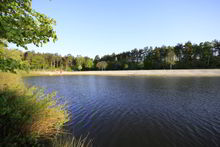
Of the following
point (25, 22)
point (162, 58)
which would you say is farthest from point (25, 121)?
point (162, 58)

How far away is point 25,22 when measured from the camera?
117 inches

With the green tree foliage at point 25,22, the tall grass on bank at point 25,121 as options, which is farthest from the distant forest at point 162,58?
the green tree foliage at point 25,22

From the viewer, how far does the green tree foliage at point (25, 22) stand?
275cm

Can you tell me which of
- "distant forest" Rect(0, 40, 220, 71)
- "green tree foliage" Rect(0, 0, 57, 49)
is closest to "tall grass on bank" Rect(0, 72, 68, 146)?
"green tree foliage" Rect(0, 0, 57, 49)

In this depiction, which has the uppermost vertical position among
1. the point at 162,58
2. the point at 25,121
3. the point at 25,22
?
the point at 162,58

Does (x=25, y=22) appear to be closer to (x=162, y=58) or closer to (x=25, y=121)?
(x=25, y=121)

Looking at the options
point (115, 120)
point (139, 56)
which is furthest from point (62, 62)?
point (115, 120)


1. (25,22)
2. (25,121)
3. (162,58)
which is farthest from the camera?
(162,58)

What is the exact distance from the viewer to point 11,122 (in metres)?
3.72

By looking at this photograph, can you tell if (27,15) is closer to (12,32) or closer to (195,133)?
(12,32)

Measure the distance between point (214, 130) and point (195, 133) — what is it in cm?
122

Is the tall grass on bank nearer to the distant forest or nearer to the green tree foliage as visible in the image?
the green tree foliage

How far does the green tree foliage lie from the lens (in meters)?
2.75

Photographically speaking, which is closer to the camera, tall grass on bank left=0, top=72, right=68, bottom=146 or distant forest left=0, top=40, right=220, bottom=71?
tall grass on bank left=0, top=72, right=68, bottom=146
